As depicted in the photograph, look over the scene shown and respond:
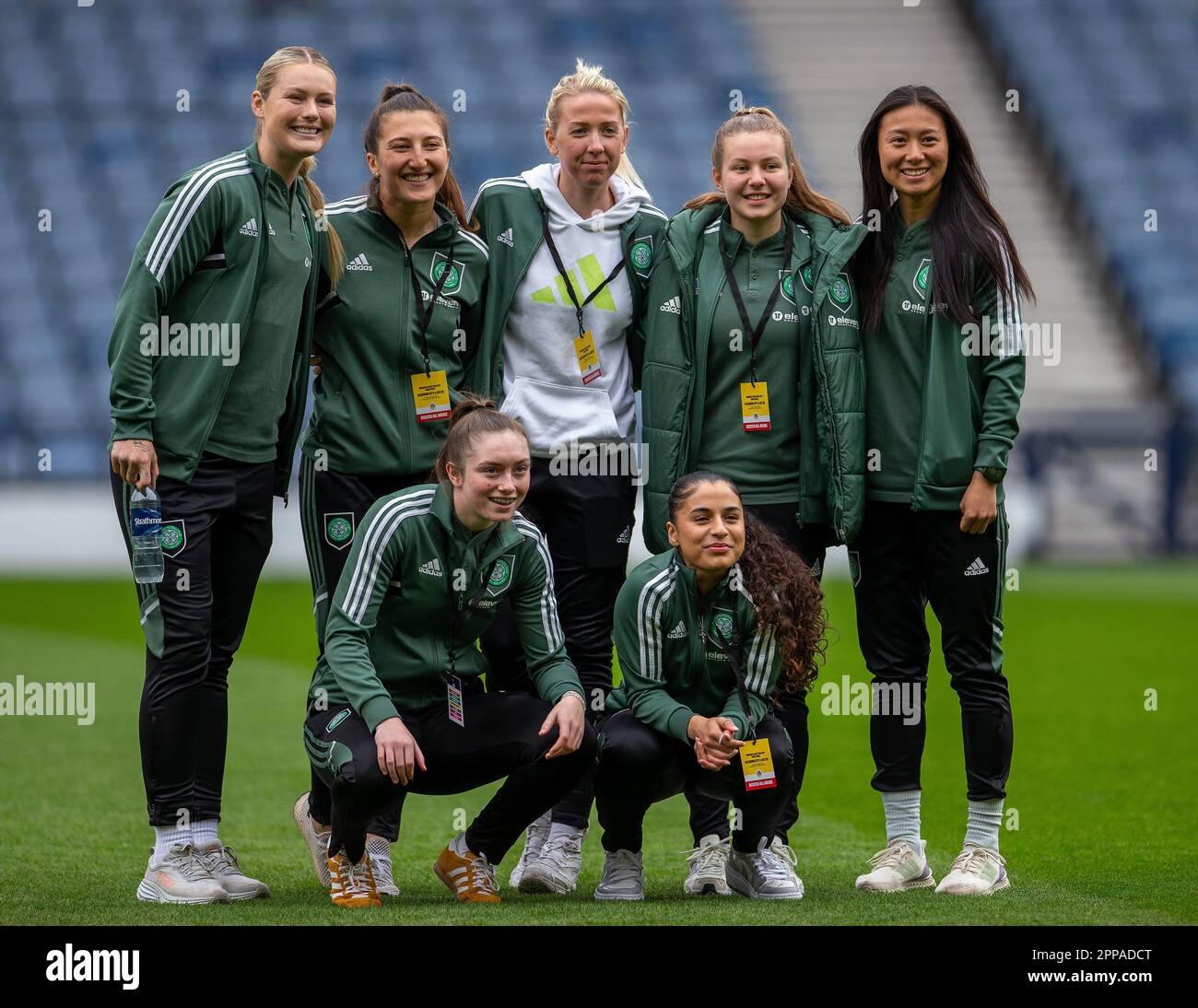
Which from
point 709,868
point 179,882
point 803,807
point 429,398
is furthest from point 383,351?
point 803,807

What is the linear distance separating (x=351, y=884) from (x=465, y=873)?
11.0 inches

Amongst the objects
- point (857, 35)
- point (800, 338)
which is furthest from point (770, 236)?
point (857, 35)

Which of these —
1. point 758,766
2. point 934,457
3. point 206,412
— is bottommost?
point 758,766

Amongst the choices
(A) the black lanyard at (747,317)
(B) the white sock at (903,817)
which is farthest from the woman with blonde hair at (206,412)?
(B) the white sock at (903,817)

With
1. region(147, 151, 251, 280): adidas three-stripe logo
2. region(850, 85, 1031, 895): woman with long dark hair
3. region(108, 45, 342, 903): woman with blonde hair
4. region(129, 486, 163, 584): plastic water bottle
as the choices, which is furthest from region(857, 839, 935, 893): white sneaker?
region(147, 151, 251, 280): adidas three-stripe logo

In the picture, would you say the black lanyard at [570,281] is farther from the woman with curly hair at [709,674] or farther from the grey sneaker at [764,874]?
the grey sneaker at [764,874]

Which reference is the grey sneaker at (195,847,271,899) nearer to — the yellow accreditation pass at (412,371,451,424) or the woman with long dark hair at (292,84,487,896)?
the woman with long dark hair at (292,84,487,896)

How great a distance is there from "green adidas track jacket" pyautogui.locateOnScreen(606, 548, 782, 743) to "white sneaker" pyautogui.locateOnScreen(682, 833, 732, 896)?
1.34ft

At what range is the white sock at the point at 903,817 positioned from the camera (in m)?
4.17

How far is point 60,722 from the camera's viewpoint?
7238 millimetres

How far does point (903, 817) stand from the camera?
4.18 meters

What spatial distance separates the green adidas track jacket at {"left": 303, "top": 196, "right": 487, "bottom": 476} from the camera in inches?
166

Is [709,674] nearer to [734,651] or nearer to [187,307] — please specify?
[734,651]
